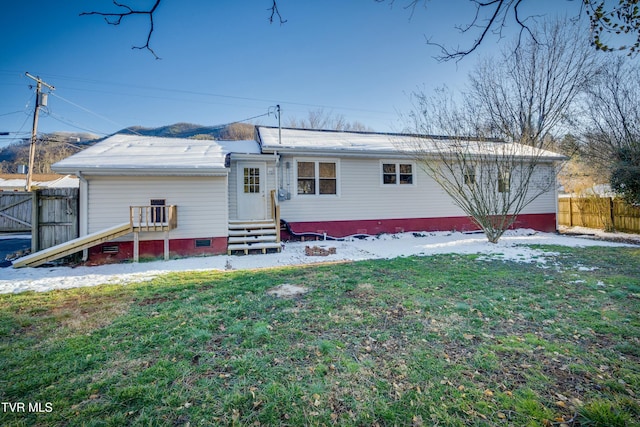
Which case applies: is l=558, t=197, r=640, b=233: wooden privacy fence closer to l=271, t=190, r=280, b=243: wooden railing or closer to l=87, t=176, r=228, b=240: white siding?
l=271, t=190, r=280, b=243: wooden railing

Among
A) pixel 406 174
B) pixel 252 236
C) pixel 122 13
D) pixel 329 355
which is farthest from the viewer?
pixel 406 174

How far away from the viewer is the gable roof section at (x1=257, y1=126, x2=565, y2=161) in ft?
29.7

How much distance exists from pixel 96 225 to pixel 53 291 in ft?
10.2

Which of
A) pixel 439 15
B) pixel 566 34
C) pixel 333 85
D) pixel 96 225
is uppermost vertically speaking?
pixel 333 85

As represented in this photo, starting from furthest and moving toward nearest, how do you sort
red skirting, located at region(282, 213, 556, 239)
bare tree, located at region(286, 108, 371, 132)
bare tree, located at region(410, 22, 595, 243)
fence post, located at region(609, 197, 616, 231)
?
bare tree, located at region(286, 108, 371, 132) < fence post, located at region(609, 197, 616, 231) < red skirting, located at region(282, 213, 556, 239) < bare tree, located at region(410, 22, 595, 243)

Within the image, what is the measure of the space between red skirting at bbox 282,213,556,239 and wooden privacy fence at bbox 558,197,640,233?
2.74 metres

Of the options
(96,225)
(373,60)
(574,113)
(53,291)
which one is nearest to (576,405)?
(53,291)

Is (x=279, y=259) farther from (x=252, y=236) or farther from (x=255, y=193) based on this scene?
(x=255, y=193)

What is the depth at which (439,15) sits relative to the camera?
3.38 meters

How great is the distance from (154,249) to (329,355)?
7002 mm

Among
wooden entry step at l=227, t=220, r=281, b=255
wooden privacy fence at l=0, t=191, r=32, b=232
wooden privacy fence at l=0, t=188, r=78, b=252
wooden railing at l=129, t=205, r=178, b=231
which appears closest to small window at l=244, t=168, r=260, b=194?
wooden entry step at l=227, t=220, r=281, b=255

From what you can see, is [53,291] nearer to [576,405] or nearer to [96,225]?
[96,225]

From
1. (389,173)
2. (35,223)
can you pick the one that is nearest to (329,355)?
(35,223)

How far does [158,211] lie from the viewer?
770cm
